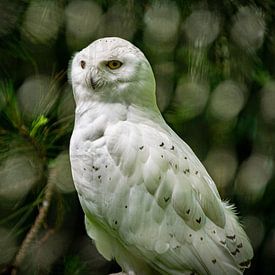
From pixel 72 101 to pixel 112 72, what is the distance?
1.54 ft

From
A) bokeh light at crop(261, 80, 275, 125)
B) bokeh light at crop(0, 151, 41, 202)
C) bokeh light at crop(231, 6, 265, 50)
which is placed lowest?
bokeh light at crop(0, 151, 41, 202)

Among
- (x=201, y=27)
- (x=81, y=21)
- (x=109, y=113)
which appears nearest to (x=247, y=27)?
(x=201, y=27)

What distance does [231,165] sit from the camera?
2402mm

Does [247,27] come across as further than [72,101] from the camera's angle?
Yes

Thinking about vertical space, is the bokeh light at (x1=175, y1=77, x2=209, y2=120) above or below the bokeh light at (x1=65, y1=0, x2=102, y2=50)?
below

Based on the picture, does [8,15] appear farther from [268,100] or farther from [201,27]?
[268,100]

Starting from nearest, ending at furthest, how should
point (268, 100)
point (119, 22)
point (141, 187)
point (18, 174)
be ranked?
point (141, 187), point (18, 174), point (119, 22), point (268, 100)

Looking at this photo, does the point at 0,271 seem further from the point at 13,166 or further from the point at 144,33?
the point at 144,33

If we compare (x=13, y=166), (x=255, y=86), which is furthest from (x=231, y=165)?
(x=13, y=166)

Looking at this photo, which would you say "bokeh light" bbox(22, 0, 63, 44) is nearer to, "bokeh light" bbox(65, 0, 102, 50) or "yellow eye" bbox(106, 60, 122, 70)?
"bokeh light" bbox(65, 0, 102, 50)

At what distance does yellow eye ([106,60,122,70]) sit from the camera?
162 centimetres

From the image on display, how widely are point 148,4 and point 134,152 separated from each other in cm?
64

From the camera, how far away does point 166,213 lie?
5.32ft

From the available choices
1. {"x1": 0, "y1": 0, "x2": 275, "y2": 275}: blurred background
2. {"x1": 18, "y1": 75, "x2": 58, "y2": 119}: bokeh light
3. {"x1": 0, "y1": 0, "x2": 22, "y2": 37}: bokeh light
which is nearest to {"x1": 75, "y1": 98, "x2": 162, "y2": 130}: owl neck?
{"x1": 0, "y1": 0, "x2": 275, "y2": 275}: blurred background
